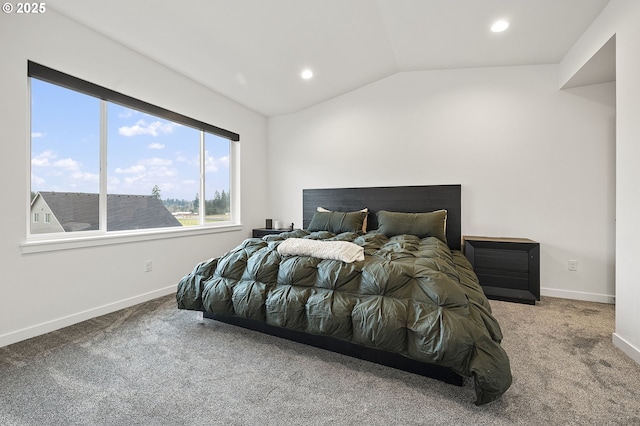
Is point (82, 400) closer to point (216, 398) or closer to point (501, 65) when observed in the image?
point (216, 398)

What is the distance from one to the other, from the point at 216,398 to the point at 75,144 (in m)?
2.51

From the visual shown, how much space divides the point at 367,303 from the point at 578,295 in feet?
9.36

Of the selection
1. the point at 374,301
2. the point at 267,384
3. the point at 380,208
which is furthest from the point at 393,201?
the point at 267,384

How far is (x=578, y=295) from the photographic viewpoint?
2951mm

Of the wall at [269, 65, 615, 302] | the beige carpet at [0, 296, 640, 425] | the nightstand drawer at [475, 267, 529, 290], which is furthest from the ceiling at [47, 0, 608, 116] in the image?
the beige carpet at [0, 296, 640, 425]

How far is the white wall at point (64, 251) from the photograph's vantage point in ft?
6.46

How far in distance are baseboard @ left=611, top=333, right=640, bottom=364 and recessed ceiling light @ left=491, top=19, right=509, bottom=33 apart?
2692 mm

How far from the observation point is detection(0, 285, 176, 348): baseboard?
1.97 m

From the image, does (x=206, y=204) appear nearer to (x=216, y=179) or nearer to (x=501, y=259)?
(x=216, y=179)

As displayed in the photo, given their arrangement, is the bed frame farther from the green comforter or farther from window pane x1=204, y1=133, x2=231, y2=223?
window pane x1=204, y1=133, x2=231, y2=223

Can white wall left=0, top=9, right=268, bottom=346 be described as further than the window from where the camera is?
No

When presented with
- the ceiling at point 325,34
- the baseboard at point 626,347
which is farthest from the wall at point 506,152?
the baseboard at point 626,347

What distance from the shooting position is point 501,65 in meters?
3.26

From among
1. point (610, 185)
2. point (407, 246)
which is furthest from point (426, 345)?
point (610, 185)
